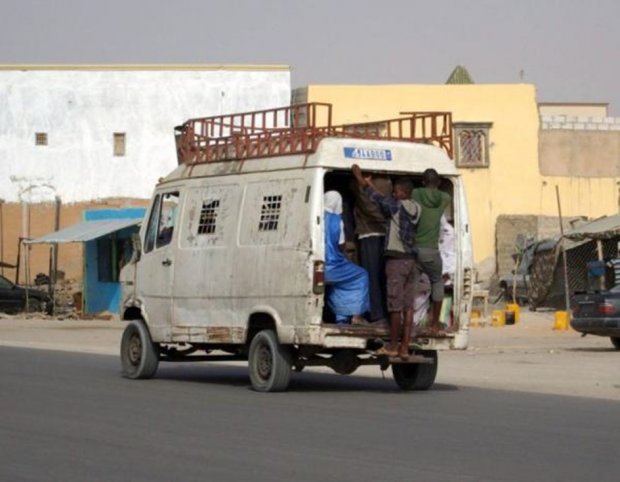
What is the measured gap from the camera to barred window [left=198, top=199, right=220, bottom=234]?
51.2 ft

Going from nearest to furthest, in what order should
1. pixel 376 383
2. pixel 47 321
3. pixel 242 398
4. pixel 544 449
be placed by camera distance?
pixel 544 449 → pixel 242 398 → pixel 376 383 → pixel 47 321

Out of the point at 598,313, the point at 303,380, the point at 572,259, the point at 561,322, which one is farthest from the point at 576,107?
the point at 303,380

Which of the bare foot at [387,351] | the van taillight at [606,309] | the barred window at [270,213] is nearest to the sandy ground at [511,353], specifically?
the van taillight at [606,309]

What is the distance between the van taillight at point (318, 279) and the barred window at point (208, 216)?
6.98 ft

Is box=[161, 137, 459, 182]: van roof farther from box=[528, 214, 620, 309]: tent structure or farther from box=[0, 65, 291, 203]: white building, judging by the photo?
box=[0, 65, 291, 203]: white building

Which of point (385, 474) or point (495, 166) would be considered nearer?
point (385, 474)

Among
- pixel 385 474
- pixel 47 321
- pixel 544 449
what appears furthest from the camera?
pixel 47 321

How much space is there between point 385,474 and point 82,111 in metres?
43.7

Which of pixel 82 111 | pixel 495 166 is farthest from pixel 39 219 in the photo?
pixel 495 166

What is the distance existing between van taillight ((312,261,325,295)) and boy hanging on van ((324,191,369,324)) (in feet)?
0.87

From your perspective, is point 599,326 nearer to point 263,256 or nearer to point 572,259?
point 263,256

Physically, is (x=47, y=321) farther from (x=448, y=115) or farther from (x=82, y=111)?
(x=448, y=115)

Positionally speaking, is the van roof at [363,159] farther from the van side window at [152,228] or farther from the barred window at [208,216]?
the van side window at [152,228]

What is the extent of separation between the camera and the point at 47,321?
37.5 m
